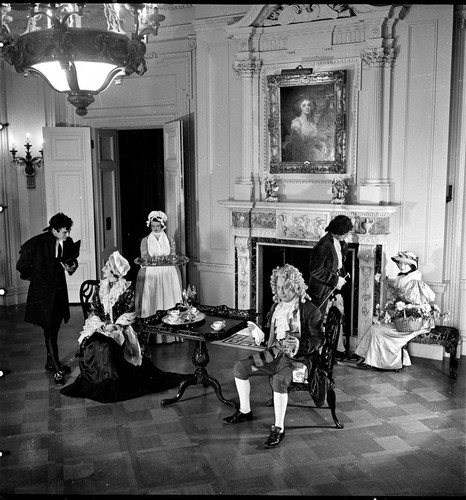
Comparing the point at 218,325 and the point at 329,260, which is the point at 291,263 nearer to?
the point at 329,260

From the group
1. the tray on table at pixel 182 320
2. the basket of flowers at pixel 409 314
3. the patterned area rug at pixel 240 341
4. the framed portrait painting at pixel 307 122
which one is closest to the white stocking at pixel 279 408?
the patterned area rug at pixel 240 341

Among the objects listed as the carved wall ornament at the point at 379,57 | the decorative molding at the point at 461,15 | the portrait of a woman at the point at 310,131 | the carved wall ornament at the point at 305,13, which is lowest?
the portrait of a woman at the point at 310,131

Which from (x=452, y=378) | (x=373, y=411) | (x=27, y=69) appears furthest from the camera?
(x=452, y=378)

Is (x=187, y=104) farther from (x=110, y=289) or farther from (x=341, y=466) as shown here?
(x=341, y=466)

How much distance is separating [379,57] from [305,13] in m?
1.02

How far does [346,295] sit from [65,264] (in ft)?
10.2

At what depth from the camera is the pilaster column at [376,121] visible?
6.90m

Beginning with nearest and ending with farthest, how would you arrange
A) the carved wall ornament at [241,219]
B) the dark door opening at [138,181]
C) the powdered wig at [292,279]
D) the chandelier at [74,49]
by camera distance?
the chandelier at [74,49] < the powdered wig at [292,279] < the carved wall ornament at [241,219] < the dark door opening at [138,181]

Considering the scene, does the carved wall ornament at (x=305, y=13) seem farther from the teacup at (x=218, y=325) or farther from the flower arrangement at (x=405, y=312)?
the teacup at (x=218, y=325)

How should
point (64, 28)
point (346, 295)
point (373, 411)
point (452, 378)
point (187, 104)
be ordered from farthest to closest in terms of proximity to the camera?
point (187, 104), point (346, 295), point (452, 378), point (373, 411), point (64, 28)

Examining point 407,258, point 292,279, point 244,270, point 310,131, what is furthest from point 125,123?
point 292,279

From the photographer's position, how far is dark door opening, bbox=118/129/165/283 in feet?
36.7

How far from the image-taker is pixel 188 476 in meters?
4.41

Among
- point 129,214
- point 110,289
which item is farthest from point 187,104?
point 110,289
